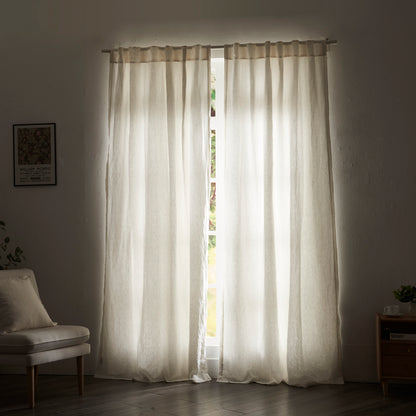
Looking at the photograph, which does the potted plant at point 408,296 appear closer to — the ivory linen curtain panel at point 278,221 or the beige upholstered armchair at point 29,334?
the ivory linen curtain panel at point 278,221

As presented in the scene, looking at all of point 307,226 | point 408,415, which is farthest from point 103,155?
point 408,415

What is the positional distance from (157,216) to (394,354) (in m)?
1.92

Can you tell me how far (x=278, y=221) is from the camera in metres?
4.62

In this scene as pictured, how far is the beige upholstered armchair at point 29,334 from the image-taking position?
3834 mm

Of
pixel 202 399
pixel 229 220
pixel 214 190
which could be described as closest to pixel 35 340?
pixel 202 399

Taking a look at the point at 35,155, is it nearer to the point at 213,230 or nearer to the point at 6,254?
the point at 6,254

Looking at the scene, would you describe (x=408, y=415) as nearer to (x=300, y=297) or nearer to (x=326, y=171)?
(x=300, y=297)

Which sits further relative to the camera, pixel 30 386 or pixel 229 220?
pixel 229 220

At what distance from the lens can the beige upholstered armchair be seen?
12.6 feet

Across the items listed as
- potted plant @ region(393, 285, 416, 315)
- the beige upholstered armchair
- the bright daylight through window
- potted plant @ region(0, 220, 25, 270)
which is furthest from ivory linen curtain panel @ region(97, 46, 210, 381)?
potted plant @ region(393, 285, 416, 315)

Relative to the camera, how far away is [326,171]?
14.9 feet

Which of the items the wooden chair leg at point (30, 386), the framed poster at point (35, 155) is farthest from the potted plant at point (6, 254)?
the wooden chair leg at point (30, 386)

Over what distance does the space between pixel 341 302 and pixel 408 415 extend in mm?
1083

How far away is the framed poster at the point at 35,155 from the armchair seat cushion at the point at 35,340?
4.61 ft
